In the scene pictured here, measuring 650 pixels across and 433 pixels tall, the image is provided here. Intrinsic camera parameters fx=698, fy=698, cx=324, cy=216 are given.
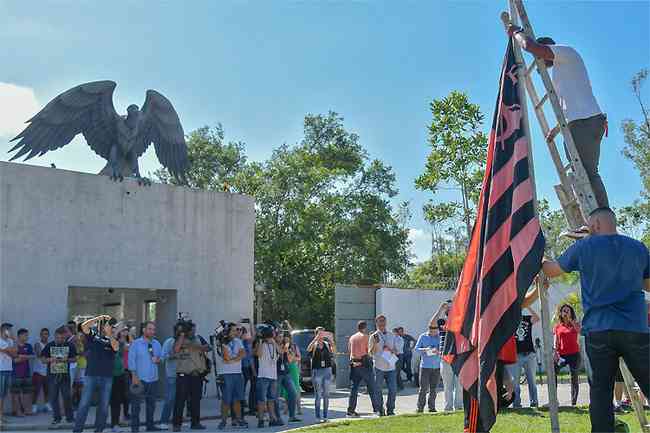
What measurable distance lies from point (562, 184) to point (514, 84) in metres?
0.88

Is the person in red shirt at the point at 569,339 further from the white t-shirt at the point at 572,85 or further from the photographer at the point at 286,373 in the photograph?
the white t-shirt at the point at 572,85

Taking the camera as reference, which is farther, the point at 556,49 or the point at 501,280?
the point at 556,49

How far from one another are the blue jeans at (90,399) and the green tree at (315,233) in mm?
21596

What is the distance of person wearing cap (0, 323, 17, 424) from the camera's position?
12711mm

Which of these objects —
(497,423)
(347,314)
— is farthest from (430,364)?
(347,314)

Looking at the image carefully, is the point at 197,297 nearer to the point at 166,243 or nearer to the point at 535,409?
the point at 166,243

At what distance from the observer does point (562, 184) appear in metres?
5.35

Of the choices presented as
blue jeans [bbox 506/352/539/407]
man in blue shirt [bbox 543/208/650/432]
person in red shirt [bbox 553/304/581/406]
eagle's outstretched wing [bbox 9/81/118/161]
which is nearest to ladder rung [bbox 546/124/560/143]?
man in blue shirt [bbox 543/208/650/432]

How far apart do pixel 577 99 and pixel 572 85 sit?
0.12 meters

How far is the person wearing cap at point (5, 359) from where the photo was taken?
41.7 feet

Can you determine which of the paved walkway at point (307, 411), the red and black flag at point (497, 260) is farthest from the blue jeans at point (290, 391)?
the red and black flag at point (497, 260)

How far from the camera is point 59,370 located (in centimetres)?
1257

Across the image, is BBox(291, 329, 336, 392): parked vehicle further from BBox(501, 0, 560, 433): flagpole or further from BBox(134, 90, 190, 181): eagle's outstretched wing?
BBox(501, 0, 560, 433): flagpole

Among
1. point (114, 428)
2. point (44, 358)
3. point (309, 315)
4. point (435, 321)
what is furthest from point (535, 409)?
point (309, 315)
